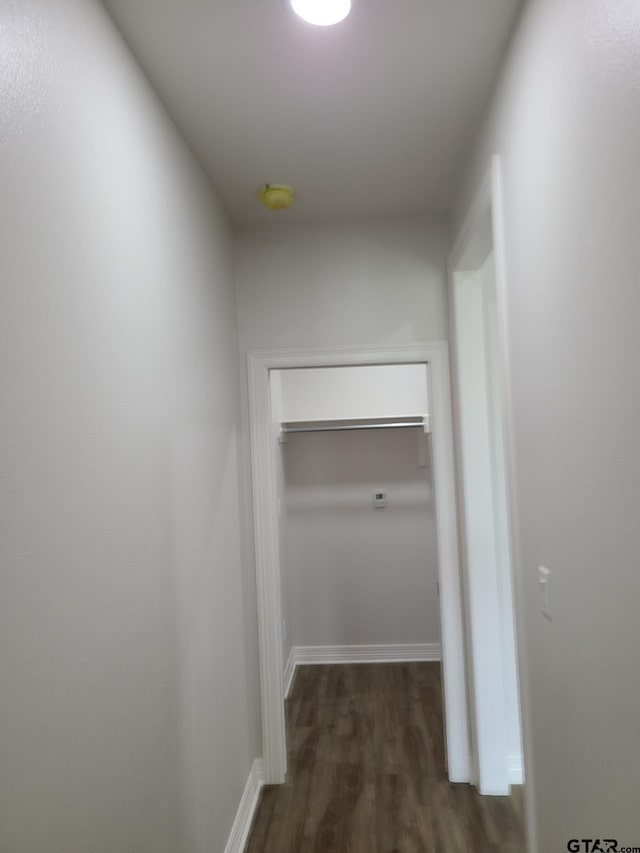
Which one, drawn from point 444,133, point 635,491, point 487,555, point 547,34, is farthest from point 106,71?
point 487,555

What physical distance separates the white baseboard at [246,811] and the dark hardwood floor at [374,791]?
0.04 m

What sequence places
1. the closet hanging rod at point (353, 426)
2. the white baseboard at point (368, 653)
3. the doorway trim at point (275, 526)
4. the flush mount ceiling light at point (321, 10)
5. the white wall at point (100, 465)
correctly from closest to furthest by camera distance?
the white wall at point (100, 465) < the flush mount ceiling light at point (321, 10) < the doorway trim at point (275, 526) < the closet hanging rod at point (353, 426) < the white baseboard at point (368, 653)

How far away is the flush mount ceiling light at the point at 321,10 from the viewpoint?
4.71 feet

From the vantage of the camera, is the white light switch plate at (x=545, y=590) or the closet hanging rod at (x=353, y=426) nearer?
the white light switch plate at (x=545, y=590)

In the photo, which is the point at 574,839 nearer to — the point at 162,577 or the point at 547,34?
the point at 162,577

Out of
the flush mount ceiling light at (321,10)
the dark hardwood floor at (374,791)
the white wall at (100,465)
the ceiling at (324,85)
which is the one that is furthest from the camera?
the dark hardwood floor at (374,791)

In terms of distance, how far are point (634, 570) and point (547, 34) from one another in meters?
1.12

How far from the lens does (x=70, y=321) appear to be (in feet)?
3.90

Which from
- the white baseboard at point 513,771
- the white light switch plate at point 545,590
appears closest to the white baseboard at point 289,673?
the white baseboard at point 513,771

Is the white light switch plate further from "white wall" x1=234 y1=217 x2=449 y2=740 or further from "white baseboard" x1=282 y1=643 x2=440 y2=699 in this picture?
"white baseboard" x1=282 y1=643 x2=440 y2=699

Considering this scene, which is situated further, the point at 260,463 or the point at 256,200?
Result: the point at 260,463

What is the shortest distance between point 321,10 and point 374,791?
113 inches

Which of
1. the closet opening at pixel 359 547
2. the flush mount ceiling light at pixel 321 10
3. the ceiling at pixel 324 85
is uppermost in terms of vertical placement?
the ceiling at pixel 324 85

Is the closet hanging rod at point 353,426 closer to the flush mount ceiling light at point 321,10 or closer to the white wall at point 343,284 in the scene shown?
the white wall at point 343,284
